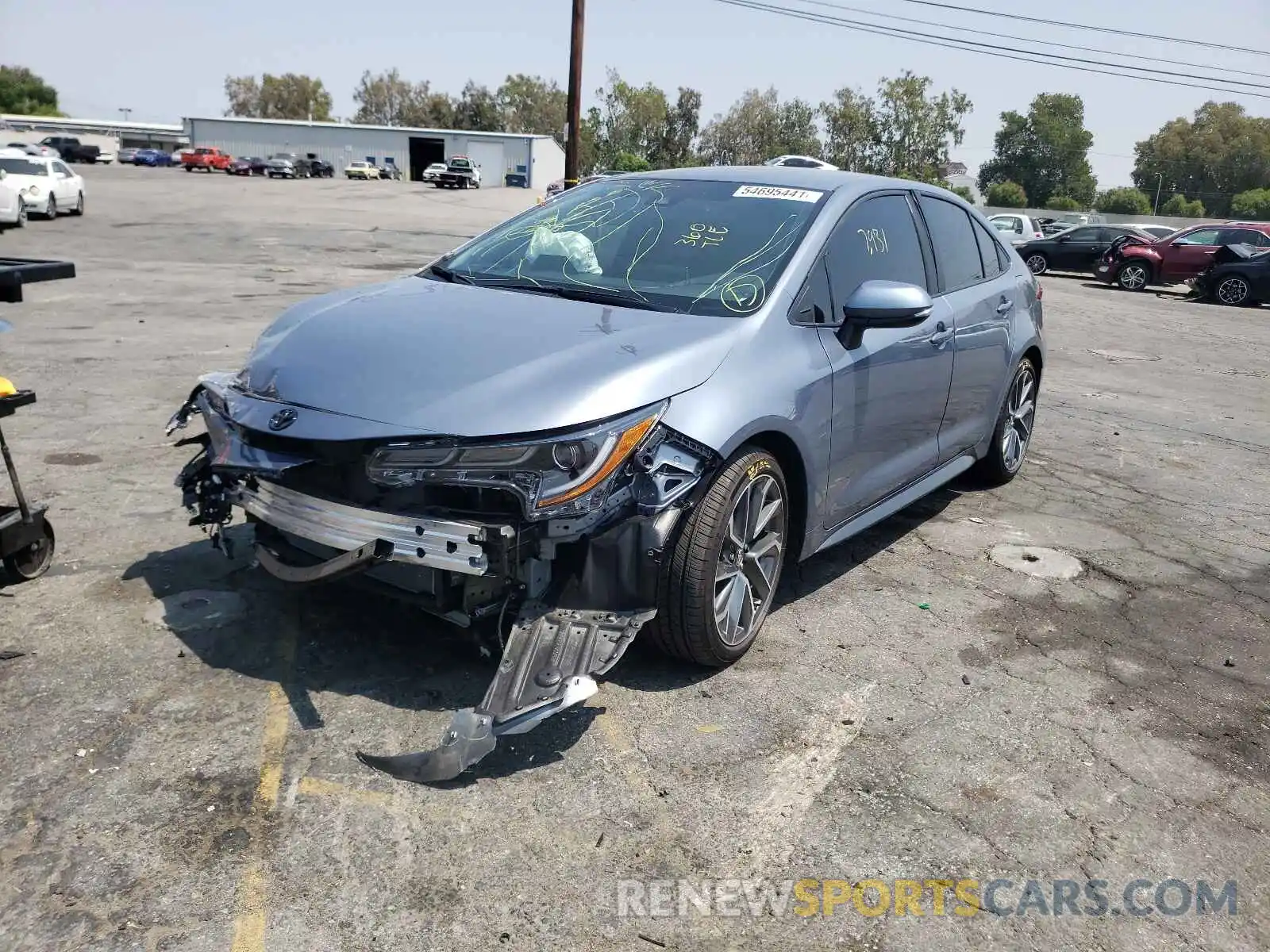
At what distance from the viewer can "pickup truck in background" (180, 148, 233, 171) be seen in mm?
67625

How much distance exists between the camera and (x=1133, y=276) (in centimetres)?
2433


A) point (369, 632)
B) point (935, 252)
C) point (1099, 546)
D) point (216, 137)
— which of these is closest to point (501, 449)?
point (369, 632)

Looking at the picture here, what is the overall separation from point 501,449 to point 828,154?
96639 millimetres

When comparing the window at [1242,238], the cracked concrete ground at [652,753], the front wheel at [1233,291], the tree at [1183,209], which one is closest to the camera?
the cracked concrete ground at [652,753]

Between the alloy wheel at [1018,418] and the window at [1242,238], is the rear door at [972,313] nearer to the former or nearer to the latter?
the alloy wheel at [1018,418]

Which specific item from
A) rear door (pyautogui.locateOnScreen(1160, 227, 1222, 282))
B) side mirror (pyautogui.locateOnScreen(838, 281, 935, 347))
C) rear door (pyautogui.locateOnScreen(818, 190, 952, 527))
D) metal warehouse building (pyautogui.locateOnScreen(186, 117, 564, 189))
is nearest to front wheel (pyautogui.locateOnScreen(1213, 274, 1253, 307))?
rear door (pyautogui.locateOnScreen(1160, 227, 1222, 282))

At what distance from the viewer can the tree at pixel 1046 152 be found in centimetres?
10144

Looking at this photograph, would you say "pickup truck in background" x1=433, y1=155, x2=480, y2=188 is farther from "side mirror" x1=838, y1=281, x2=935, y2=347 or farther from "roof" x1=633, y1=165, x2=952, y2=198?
"side mirror" x1=838, y1=281, x2=935, y2=347

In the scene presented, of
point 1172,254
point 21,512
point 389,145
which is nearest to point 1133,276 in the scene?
point 1172,254

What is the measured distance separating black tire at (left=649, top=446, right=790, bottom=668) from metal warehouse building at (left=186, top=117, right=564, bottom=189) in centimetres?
7676

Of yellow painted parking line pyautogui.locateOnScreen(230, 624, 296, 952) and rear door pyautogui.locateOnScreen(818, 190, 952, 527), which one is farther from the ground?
rear door pyautogui.locateOnScreen(818, 190, 952, 527)

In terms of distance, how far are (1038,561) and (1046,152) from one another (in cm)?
11153

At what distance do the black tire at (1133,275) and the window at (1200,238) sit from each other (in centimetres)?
87

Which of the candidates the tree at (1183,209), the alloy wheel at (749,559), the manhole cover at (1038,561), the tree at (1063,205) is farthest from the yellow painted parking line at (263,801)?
the tree at (1183,209)
